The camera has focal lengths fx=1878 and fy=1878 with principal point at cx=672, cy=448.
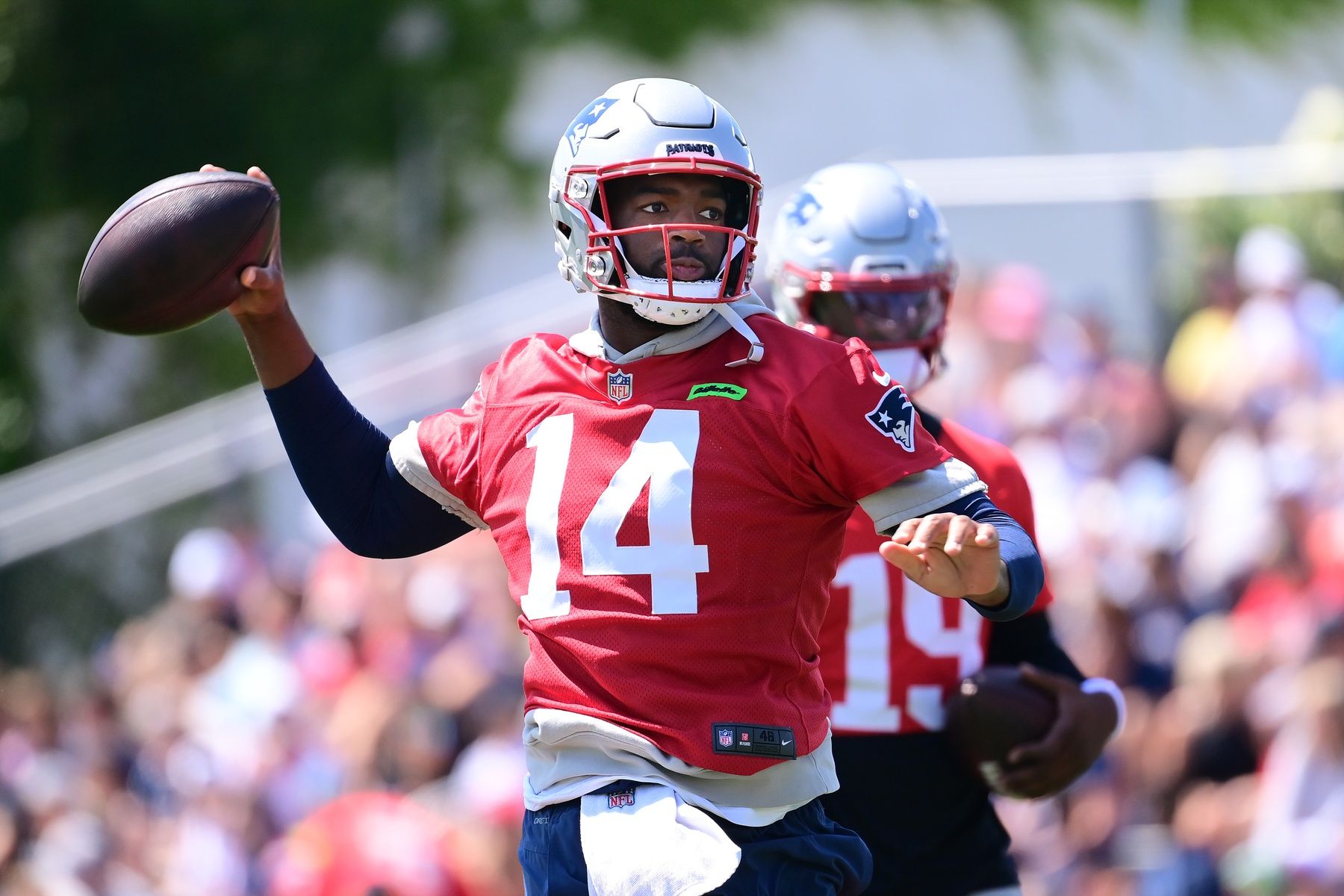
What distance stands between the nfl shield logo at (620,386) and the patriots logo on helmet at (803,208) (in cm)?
129

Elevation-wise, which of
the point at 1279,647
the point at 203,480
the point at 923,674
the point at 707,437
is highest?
the point at 707,437

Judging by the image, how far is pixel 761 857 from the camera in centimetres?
306

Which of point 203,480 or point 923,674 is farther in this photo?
point 203,480

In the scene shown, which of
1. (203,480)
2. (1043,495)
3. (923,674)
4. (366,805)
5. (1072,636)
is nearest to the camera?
(923,674)

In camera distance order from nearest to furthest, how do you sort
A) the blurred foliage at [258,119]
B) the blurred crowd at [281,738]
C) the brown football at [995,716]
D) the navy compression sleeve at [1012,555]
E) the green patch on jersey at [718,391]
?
the navy compression sleeve at [1012,555] < the green patch on jersey at [718,391] < the brown football at [995,716] < the blurred crowd at [281,738] < the blurred foliage at [258,119]

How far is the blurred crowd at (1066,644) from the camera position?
6.88 m

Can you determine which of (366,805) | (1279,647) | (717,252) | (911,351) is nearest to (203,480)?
(366,805)

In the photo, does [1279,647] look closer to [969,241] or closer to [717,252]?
[969,241]

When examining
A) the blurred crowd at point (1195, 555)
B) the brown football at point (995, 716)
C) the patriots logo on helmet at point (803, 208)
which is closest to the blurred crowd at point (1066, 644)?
the blurred crowd at point (1195, 555)

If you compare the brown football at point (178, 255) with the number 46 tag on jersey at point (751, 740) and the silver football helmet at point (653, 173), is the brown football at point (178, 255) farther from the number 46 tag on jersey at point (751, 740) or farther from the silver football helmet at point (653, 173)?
the number 46 tag on jersey at point (751, 740)

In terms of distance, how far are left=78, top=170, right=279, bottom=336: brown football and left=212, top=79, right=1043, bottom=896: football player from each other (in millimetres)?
67

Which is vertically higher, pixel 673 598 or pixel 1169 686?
pixel 673 598

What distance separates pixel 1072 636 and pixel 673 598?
5.22 metres

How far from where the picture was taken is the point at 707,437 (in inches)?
122
